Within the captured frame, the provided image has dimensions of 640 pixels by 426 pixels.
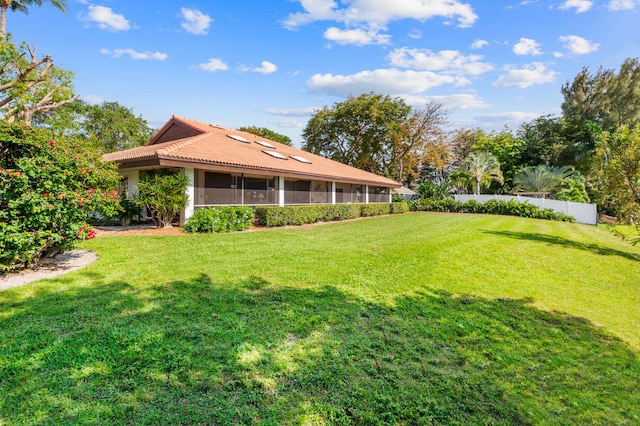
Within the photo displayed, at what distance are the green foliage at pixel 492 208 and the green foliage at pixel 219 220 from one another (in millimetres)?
19455

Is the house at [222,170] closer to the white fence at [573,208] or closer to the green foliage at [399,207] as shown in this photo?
the green foliage at [399,207]

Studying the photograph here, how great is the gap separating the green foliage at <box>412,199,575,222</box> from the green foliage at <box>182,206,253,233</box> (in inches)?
766

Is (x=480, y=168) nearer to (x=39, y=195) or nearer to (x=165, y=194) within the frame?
(x=165, y=194)

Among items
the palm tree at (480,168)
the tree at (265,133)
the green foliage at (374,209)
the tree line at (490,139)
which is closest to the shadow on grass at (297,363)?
the green foliage at (374,209)

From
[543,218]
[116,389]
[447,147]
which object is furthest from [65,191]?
[447,147]

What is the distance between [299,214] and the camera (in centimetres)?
1468

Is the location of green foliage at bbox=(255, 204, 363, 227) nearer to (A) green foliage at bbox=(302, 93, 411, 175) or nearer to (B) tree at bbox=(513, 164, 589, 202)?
(A) green foliage at bbox=(302, 93, 411, 175)

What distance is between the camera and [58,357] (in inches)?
109

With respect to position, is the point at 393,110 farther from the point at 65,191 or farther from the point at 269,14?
the point at 65,191

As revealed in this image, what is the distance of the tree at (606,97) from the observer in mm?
32219

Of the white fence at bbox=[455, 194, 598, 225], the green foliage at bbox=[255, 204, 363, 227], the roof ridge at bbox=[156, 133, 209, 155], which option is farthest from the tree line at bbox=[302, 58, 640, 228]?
the roof ridge at bbox=[156, 133, 209, 155]

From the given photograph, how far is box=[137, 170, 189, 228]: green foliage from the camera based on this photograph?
10.6m

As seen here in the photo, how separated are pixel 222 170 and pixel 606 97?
144 feet

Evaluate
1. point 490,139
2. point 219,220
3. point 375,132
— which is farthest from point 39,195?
point 490,139
